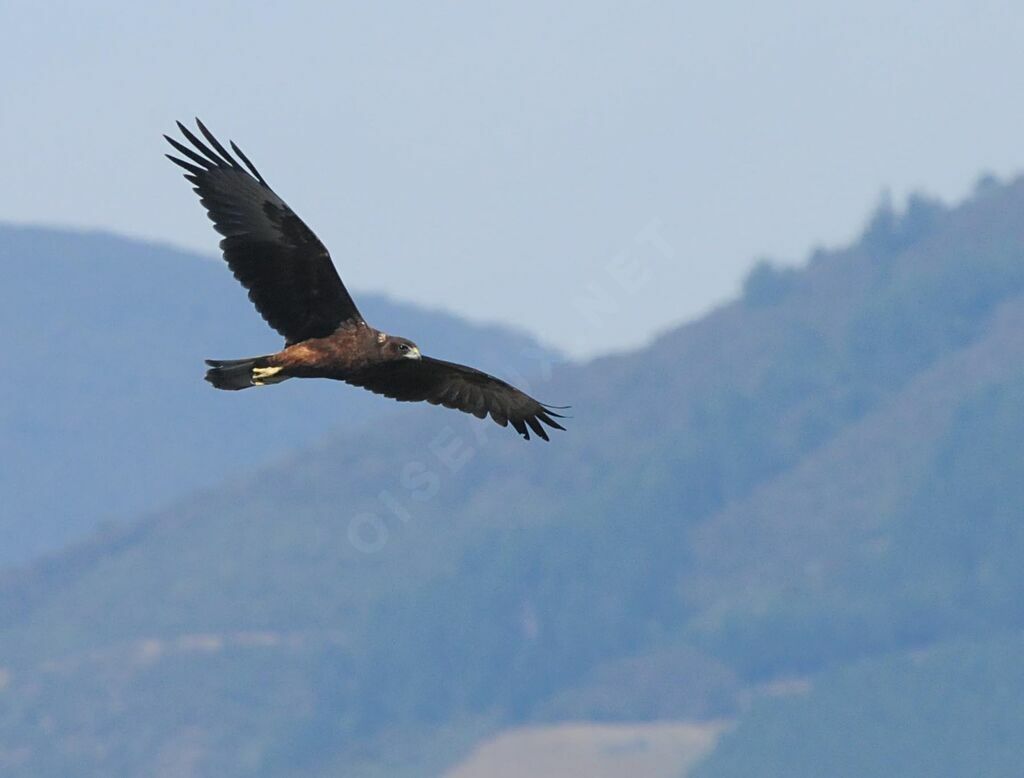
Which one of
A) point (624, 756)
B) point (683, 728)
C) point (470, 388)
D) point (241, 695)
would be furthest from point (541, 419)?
point (241, 695)

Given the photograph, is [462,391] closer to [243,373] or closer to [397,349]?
[397,349]

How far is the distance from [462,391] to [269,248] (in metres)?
3.26

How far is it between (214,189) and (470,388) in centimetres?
390

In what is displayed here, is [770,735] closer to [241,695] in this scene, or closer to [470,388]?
[241,695]

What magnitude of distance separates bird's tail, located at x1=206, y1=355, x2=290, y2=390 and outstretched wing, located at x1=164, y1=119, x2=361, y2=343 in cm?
72

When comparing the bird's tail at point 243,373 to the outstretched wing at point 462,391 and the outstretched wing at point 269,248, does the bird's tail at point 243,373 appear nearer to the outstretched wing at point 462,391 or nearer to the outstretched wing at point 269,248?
the outstretched wing at point 269,248

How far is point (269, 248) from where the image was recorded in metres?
19.9

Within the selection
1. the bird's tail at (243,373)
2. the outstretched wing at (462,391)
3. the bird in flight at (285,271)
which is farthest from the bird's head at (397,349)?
the outstretched wing at (462,391)

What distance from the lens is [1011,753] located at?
16962 cm

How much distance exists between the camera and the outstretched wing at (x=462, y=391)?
21.7 meters

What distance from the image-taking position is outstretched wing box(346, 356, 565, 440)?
21.7 meters

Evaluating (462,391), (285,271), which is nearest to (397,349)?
(285,271)

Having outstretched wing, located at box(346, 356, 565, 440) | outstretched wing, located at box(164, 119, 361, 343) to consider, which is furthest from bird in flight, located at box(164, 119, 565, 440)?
outstretched wing, located at box(346, 356, 565, 440)

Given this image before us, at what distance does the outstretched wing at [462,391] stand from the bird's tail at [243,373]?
223 cm
